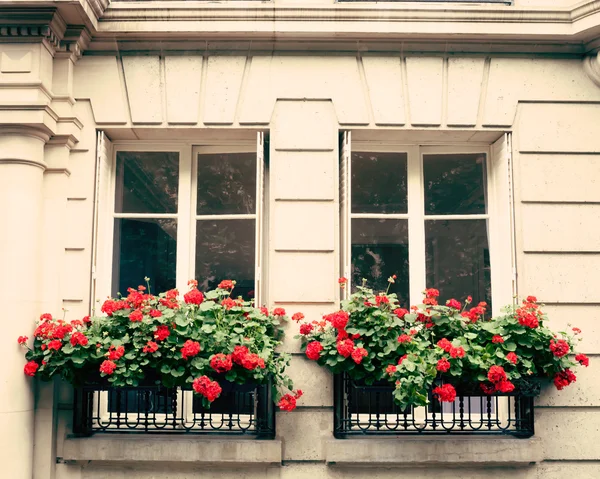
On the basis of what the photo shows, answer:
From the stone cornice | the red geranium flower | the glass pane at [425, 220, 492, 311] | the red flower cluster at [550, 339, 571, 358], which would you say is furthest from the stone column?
the red flower cluster at [550, 339, 571, 358]

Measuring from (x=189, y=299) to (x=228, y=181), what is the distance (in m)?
1.57

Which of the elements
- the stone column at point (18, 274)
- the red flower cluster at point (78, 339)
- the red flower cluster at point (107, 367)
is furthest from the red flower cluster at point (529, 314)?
the stone column at point (18, 274)

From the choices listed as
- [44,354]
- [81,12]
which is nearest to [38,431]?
[44,354]

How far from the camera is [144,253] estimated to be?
6.17m

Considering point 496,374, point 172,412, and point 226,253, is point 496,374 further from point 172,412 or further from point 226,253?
point 172,412

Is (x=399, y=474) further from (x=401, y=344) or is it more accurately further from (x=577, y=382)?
(x=577, y=382)

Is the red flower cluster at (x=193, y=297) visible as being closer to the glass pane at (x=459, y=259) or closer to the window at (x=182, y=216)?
the window at (x=182, y=216)

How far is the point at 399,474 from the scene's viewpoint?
18.2 ft

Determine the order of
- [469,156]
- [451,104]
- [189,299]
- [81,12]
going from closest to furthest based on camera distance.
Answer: [189,299] → [81,12] → [451,104] → [469,156]

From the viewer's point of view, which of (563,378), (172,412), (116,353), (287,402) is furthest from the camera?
(172,412)

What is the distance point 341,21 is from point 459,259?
2.62 meters

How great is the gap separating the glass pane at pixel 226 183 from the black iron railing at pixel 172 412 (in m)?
1.83

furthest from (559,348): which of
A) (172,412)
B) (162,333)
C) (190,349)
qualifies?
(172,412)

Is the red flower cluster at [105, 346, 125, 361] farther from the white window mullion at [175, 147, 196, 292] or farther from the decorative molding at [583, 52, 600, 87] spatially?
the decorative molding at [583, 52, 600, 87]
